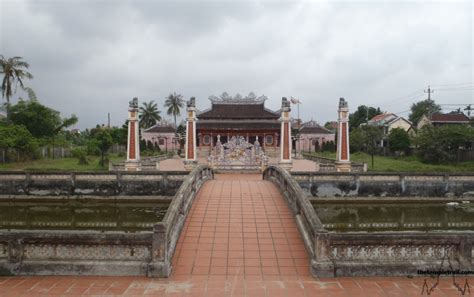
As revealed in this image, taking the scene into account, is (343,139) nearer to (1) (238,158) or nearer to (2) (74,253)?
(1) (238,158)

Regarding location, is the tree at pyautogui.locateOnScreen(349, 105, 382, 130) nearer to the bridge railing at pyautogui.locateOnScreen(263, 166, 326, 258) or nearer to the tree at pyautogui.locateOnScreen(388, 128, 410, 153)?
the tree at pyautogui.locateOnScreen(388, 128, 410, 153)

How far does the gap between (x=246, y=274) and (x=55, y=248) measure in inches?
152

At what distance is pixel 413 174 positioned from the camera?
2122cm

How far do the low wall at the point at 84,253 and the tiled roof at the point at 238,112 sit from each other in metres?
42.2

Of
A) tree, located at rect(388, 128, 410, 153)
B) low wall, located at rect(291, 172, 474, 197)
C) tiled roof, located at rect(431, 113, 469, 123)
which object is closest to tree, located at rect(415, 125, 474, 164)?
tree, located at rect(388, 128, 410, 153)

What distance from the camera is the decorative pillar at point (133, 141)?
25.6 meters

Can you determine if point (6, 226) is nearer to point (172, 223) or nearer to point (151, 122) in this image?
point (172, 223)

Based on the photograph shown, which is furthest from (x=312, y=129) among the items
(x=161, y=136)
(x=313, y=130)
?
(x=161, y=136)

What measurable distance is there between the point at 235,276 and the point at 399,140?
143ft

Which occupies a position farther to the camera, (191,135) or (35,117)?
(35,117)

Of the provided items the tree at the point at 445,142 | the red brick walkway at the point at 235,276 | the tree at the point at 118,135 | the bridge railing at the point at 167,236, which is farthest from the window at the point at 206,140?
the bridge railing at the point at 167,236

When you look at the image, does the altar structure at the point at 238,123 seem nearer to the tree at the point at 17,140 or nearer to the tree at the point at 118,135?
the tree at the point at 118,135

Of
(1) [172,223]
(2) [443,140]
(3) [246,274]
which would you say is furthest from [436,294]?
(2) [443,140]

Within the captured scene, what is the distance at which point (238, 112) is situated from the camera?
162 ft
